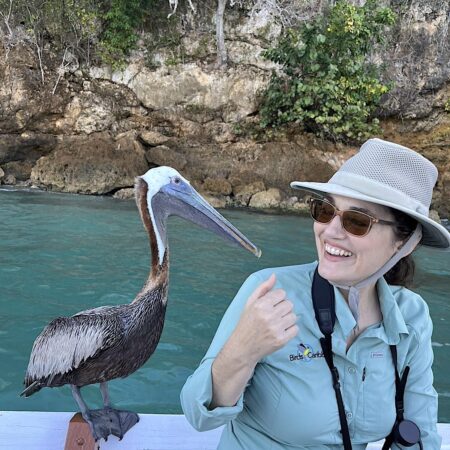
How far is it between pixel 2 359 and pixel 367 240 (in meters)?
3.60

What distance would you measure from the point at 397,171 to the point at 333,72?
40.2 ft

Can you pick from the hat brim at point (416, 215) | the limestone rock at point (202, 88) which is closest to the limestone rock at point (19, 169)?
the limestone rock at point (202, 88)

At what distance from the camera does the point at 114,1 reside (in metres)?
14.4

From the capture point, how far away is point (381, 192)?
53.0 inches

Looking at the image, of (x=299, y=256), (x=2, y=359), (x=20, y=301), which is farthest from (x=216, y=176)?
(x=2, y=359)

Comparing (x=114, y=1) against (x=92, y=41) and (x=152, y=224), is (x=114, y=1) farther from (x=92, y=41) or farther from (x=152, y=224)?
(x=152, y=224)

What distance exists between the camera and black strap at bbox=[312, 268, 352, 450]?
4.44 ft

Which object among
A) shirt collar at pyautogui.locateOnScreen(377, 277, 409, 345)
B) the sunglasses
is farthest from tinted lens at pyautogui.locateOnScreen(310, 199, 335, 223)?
shirt collar at pyautogui.locateOnScreen(377, 277, 409, 345)

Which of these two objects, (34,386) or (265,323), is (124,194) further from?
(265,323)

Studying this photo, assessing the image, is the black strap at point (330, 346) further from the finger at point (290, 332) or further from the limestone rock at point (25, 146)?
the limestone rock at point (25, 146)

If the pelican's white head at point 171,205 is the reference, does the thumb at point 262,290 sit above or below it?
above

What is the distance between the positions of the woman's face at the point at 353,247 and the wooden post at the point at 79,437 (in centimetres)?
122

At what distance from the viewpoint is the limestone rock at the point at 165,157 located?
14656 millimetres

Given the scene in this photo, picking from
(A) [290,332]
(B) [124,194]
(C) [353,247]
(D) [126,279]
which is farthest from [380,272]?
(B) [124,194]
